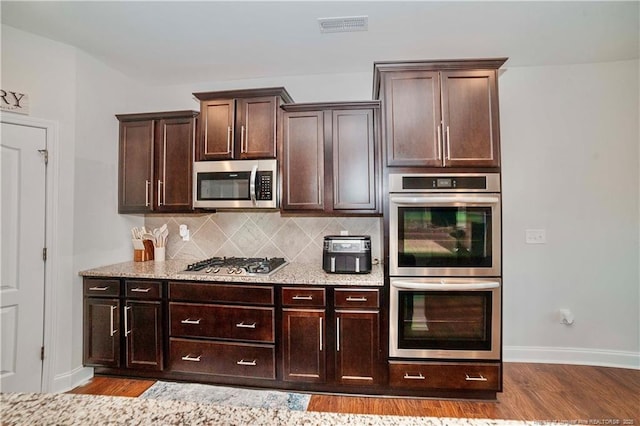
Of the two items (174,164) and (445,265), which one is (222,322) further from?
(445,265)

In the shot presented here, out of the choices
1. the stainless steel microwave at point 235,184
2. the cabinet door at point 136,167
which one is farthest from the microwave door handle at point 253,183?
the cabinet door at point 136,167

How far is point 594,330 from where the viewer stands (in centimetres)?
258

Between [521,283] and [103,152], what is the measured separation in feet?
13.8

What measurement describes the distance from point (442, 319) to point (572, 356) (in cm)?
164

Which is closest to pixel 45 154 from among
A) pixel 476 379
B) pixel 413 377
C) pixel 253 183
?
pixel 253 183

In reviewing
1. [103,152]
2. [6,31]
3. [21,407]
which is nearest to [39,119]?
[103,152]

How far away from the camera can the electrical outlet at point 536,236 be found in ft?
8.70

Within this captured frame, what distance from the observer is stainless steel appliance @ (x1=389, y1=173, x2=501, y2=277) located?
2.02 m

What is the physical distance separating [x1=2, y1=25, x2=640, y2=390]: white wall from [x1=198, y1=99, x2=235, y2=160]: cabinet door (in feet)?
3.22

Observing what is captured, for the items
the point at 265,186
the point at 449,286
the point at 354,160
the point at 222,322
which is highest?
the point at 354,160

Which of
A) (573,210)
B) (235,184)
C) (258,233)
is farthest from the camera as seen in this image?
(258,233)

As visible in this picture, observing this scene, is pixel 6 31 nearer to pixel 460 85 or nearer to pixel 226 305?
pixel 226 305

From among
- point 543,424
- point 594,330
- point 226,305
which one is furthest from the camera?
point 594,330

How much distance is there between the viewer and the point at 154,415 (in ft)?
1.89
